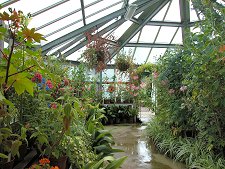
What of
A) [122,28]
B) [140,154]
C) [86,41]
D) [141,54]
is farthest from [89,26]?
[141,54]

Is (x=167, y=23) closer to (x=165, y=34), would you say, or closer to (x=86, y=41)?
(x=165, y=34)

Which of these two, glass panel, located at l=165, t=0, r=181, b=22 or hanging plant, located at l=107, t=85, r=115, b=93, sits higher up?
glass panel, located at l=165, t=0, r=181, b=22

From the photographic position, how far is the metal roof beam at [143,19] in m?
8.89

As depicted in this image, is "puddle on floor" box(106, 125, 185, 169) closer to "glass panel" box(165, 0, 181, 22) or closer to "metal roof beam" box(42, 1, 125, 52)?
"metal roof beam" box(42, 1, 125, 52)

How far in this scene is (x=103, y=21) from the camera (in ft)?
24.9

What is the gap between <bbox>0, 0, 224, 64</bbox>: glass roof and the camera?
6012 millimetres

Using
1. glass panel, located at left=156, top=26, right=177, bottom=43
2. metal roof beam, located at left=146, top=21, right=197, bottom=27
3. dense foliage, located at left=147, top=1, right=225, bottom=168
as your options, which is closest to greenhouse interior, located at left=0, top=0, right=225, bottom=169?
dense foliage, located at left=147, top=1, right=225, bottom=168

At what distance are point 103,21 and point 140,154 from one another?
4577 millimetres

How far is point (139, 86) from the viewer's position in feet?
30.5

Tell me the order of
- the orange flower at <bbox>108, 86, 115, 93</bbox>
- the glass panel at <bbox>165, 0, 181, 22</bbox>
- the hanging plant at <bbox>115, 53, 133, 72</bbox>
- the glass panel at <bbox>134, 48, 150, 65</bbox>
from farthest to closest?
the glass panel at <bbox>134, 48, 150, 65</bbox>
the glass panel at <bbox>165, 0, 181, 22</bbox>
the orange flower at <bbox>108, 86, 115, 93</bbox>
the hanging plant at <bbox>115, 53, 133, 72</bbox>

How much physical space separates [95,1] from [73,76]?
299 cm

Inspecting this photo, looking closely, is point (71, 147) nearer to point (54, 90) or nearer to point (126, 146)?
point (54, 90)

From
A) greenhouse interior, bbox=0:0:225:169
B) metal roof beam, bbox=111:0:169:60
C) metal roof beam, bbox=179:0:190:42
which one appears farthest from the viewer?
metal roof beam, bbox=179:0:190:42

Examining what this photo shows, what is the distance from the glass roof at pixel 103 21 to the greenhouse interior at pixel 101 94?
0.04 meters
